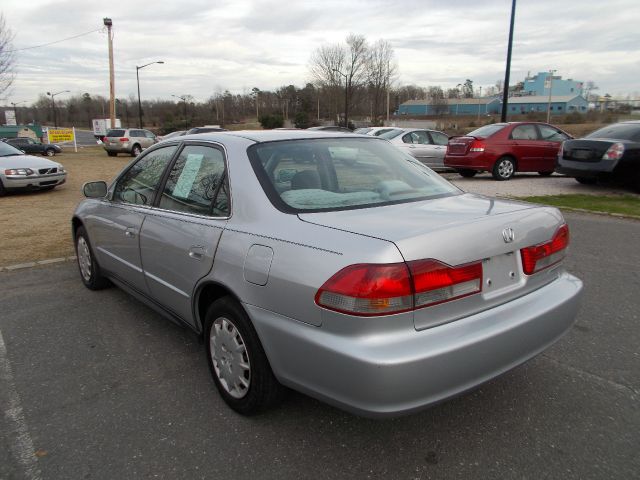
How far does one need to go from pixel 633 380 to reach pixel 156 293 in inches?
124

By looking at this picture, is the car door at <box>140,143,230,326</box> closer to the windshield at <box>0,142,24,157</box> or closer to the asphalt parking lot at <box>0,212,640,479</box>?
the asphalt parking lot at <box>0,212,640,479</box>

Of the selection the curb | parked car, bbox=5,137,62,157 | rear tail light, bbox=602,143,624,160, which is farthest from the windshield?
parked car, bbox=5,137,62,157

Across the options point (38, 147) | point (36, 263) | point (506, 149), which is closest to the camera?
point (36, 263)

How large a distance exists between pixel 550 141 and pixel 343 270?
12579 mm

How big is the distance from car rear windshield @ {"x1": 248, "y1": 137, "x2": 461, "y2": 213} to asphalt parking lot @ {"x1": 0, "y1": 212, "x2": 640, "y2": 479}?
1156 mm

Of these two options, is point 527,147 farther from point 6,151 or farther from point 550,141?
point 6,151

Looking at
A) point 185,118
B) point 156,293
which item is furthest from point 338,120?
point 156,293

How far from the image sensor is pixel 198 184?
10.2 feet

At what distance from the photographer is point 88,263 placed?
479 cm

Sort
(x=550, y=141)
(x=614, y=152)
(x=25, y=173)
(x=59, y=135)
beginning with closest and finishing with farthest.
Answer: (x=614, y=152)
(x=25, y=173)
(x=550, y=141)
(x=59, y=135)

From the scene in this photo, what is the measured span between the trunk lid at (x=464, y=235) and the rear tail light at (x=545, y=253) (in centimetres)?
3

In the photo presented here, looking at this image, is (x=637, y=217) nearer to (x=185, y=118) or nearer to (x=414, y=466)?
(x=414, y=466)

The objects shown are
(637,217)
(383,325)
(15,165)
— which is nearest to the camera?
(383,325)

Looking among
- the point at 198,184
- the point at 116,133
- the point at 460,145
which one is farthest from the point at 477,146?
the point at 116,133
